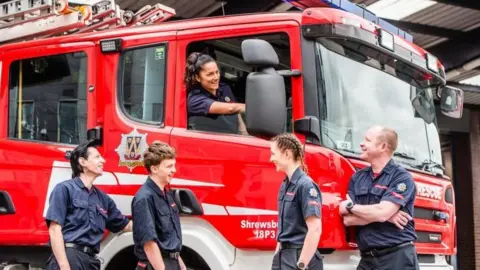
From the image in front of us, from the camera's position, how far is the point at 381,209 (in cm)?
446

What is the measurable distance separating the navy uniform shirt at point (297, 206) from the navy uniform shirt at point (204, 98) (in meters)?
0.85

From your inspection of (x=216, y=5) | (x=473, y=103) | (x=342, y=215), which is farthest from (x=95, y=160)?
(x=473, y=103)

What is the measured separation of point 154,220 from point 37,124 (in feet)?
5.06

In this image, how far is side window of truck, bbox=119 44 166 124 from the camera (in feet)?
16.5

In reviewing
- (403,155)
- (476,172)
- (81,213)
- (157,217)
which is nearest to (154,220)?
(157,217)

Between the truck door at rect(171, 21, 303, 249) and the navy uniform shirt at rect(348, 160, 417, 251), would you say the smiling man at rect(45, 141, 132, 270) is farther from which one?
the navy uniform shirt at rect(348, 160, 417, 251)

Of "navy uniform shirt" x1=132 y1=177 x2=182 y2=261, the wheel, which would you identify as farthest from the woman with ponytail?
the wheel

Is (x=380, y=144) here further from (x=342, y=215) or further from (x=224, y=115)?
(x=224, y=115)

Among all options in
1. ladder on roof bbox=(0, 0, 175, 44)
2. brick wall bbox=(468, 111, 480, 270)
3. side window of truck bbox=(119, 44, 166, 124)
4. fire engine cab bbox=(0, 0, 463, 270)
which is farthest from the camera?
brick wall bbox=(468, 111, 480, 270)

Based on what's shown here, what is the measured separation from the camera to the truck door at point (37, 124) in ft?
17.4

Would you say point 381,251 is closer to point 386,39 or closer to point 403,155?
point 403,155

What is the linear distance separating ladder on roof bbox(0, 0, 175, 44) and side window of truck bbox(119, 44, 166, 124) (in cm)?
105

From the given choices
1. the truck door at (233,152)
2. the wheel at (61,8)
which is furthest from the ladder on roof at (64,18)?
the truck door at (233,152)

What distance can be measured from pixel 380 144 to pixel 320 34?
0.77 metres
